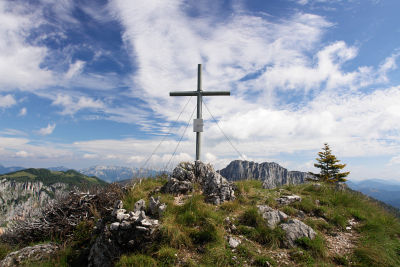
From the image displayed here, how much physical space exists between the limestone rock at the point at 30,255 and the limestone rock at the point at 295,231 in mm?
8284

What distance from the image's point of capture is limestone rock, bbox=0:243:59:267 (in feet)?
20.3

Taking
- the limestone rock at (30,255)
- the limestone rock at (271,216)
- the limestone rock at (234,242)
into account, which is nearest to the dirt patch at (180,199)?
the limestone rock at (234,242)

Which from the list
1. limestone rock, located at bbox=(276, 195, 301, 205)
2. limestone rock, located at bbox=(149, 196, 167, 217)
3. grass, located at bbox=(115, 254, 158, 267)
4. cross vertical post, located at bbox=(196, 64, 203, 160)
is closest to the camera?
grass, located at bbox=(115, 254, 158, 267)

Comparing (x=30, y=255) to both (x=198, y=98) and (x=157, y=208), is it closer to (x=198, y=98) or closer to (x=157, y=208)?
(x=157, y=208)

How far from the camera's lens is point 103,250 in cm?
597

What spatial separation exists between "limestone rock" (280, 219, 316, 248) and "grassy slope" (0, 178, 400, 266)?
21 centimetres

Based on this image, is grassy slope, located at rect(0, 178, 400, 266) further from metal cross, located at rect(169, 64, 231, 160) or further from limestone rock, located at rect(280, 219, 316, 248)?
metal cross, located at rect(169, 64, 231, 160)

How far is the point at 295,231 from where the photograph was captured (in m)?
6.34

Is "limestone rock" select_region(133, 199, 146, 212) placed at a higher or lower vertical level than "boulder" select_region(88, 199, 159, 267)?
higher

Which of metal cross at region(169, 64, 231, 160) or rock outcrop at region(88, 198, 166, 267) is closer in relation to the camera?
rock outcrop at region(88, 198, 166, 267)

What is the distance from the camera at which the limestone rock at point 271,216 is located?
677 centimetres

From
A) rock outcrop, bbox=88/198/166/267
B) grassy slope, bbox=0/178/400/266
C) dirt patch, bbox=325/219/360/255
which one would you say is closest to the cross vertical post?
grassy slope, bbox=0/178/400/266

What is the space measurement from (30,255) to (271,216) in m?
8.82

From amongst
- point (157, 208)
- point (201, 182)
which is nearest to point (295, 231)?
point (201, 182)
